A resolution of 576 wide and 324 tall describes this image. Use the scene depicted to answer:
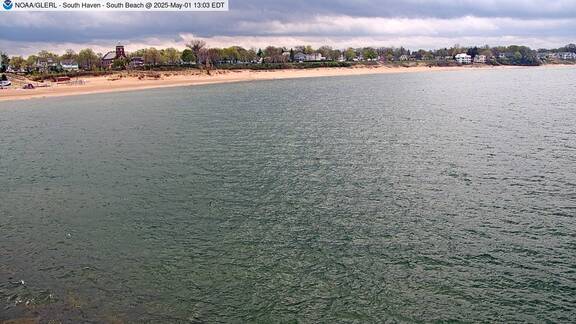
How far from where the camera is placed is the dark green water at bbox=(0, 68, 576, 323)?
13.3 meters

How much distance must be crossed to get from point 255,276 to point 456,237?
27.5 feet

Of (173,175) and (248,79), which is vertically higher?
(248,79)

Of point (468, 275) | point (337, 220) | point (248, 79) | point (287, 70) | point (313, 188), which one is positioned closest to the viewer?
point (468, 275)

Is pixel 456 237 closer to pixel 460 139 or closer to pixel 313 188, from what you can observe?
pixel 313 188

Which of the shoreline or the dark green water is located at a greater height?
the shoreline

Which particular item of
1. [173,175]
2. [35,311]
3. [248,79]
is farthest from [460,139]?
[248,79]

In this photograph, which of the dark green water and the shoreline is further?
the shoreline

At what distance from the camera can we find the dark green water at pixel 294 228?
13328 mm

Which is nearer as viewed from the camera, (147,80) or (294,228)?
(294,228)

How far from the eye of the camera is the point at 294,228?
18750mm

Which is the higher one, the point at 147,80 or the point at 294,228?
the point at 147,80

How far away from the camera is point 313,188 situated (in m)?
24.0

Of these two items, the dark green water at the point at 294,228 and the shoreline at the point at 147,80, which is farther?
the shoreline at the point at 147,80

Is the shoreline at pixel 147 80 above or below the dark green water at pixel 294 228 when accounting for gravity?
above
